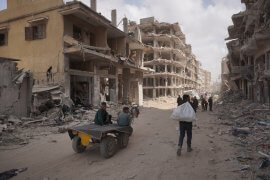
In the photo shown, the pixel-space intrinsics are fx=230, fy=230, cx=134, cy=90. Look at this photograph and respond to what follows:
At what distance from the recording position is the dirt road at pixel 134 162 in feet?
17.5

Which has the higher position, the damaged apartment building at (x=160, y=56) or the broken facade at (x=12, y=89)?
the damaged apartment building at (x=160, y=56)

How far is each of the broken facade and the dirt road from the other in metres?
6.09

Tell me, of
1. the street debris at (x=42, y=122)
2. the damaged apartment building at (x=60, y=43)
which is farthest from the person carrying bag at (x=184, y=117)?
the damaged apartment building at (x=60, y=43)

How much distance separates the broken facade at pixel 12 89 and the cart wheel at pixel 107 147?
9.26 meters

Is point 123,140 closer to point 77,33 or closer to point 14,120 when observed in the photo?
point 14,120

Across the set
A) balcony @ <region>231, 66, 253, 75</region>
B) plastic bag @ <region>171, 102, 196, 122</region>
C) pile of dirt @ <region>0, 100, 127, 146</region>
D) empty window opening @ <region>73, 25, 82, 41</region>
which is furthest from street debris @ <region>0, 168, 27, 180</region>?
balcony @ <region>231, 66, 253, 75</region>

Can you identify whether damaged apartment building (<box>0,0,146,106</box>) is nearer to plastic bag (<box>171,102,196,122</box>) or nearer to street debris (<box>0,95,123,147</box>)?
street debris (<box>0,95,123,147</box>)

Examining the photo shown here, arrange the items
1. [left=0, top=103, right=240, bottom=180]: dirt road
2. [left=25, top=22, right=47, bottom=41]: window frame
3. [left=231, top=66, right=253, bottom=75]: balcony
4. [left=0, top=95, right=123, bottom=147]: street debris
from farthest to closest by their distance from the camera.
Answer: [left=231, top=66, right=253, bottom=75]: balcony → [left=25, top=22, right=47, bottom=41]: window frame → [left=0, top=95, right=123, bottom=147]: street debris → [left=0, top=103, right=240, bottom=180]: dirt road

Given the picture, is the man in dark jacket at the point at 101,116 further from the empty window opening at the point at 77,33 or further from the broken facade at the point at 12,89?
the empty window opening at the point at 77,33

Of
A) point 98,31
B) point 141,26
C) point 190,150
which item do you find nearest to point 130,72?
point 98,31

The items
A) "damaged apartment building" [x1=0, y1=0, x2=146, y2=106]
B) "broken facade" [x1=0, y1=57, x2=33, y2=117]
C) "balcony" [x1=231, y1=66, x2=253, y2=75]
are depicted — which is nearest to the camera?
"broken facade" [x1=0, y1=57, x2=33, y2=117]

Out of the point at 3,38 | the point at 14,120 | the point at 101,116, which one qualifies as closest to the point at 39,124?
the point at 14,120

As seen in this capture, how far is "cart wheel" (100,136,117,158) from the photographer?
6617 millimetres

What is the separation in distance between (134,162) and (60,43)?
45.5 feet
